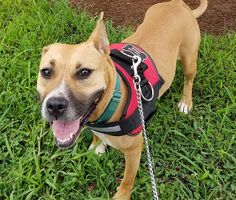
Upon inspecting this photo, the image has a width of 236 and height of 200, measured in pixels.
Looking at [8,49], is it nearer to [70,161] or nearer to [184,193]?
[70,161]

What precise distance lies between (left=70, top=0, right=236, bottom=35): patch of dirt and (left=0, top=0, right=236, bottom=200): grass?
34cm

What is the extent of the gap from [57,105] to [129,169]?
1.02 metres

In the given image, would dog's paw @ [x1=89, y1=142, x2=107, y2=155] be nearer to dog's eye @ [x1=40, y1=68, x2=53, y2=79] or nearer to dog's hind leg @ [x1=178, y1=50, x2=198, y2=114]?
dog's hind leg @ [x1=178, y1=50, x2=198, y2=114]

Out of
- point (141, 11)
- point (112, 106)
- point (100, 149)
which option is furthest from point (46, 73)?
point (141, 11)

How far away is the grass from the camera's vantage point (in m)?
3.36

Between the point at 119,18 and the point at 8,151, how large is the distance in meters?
2.44

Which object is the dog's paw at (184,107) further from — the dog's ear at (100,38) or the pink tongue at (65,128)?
the pink tongue at (65,128)

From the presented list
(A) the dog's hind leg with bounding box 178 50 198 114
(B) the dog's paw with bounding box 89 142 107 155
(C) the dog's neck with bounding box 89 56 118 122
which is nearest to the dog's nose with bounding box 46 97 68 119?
(C) the dog's neck with bounding box 89 56 118 122

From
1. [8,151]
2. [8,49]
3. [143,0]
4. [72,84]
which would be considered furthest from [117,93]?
[143,0]

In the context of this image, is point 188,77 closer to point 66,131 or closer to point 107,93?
point 107,93

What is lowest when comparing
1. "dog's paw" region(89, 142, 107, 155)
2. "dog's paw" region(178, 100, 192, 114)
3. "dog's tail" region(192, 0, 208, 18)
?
"dog's paw" region(178, 100, 192, 114)

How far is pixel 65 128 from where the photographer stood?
266 centimetres

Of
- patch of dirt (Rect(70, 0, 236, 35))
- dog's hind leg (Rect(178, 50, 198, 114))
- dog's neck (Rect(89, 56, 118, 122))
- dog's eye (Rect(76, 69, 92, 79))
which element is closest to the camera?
dog's eye (Rect(76, 69, 92, 79))

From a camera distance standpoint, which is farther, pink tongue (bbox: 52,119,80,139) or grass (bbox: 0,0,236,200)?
grass (bbox: 0,0,236,200)
